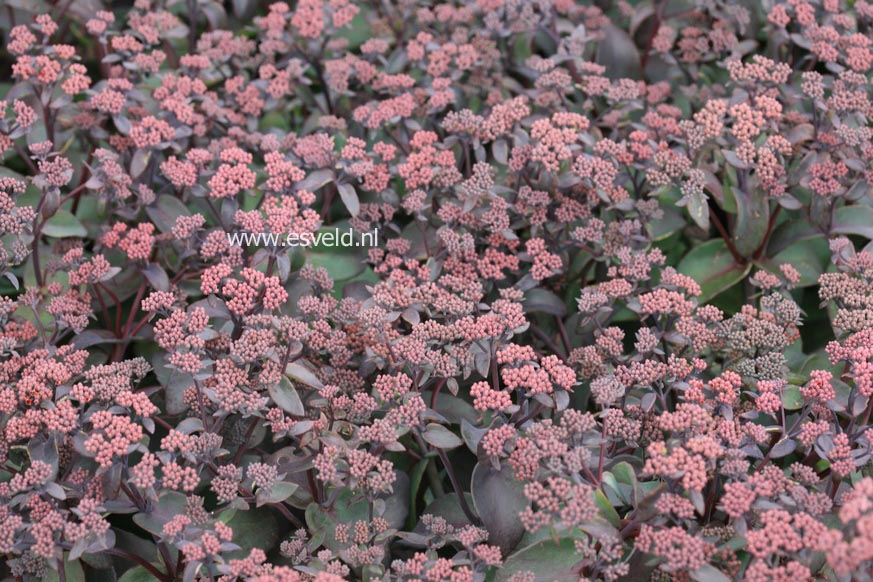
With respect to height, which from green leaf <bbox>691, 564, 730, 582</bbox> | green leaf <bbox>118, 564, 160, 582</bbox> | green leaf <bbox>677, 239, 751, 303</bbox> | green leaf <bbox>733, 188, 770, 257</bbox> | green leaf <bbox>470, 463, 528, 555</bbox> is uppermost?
green leaf <bbox>733, 188, 770, 257</bbox>

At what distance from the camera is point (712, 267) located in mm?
2838

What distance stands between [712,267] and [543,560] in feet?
4.09

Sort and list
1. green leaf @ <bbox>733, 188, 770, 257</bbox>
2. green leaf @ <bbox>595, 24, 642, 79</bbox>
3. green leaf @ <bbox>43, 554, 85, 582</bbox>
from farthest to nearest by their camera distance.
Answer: green leaf @ <bbox>595, 24, 642, 79</bbox>
green leaf @ <bbox>733, 188, 770, 257</bbox>
green leaf @ <bbox>43, 554, 85, 582</bbox>

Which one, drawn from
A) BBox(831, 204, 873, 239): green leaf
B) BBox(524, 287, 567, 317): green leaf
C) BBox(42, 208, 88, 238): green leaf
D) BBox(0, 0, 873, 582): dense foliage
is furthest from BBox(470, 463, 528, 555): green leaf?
BBox(42, 208, 88, 238): green leaf

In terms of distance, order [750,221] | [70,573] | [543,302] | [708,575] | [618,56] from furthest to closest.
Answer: [618,56]
[750,221]
[543,302]
[70,573]
[708,575]

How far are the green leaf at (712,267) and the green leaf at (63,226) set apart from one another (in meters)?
1.88

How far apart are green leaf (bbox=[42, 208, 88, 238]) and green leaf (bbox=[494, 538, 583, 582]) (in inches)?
63.4

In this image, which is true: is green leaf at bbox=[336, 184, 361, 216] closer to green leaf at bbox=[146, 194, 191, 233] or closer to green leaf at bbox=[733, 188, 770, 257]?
green leaf at bbox=[146, 194, 191, 233]

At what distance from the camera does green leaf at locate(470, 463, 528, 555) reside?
2096mm

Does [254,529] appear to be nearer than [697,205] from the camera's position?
Yes

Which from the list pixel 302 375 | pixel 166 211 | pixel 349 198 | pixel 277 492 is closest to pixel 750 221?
pixel 349 198

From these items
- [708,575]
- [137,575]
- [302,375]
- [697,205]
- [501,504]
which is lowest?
[137,575]

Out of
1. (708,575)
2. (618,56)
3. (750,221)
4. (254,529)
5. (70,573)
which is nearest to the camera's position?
(708,575)

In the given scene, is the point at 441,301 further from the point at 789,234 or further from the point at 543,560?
the point at 789,234
